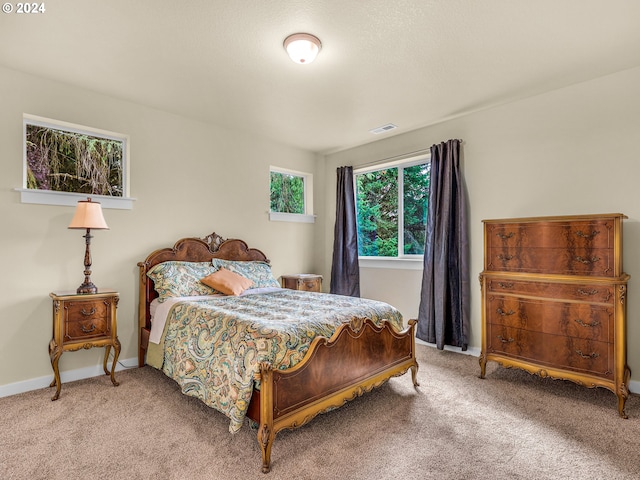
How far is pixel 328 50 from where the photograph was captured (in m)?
2.54

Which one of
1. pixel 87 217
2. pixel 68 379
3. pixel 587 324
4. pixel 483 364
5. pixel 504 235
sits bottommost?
pixel 68 379

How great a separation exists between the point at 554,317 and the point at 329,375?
187cm

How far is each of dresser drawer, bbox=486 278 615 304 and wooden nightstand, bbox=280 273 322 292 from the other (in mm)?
2157

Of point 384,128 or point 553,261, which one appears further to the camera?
point 384,128

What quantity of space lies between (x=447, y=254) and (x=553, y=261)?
3.74ft

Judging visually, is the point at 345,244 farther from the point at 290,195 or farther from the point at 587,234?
the point at 587,234

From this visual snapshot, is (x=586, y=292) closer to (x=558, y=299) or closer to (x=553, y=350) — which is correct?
(x=558, y=299)

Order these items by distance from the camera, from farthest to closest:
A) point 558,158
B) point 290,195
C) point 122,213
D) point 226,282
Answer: point 290,195, point 226,282, point 122,213, point 558,158

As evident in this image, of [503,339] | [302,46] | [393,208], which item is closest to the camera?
[302,46]

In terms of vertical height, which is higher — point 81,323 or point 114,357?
point 81,323

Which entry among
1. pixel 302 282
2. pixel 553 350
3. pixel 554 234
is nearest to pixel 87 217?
pixel 302 282

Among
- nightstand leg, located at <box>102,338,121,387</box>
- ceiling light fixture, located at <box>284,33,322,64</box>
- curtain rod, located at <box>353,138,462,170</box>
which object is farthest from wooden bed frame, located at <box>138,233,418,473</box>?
curtain rod, located at <box>353,138,462,170</box>

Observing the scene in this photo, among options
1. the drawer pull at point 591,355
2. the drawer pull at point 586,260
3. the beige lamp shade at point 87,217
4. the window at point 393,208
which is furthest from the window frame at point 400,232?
the beige lamp shade at point 87,217

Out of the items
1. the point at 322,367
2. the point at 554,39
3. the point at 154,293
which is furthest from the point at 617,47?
the point at 154,293
